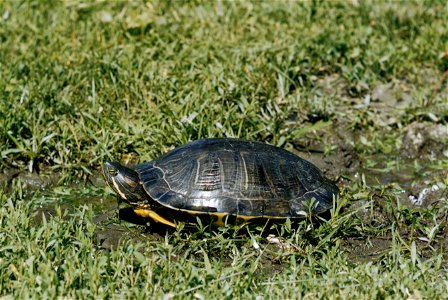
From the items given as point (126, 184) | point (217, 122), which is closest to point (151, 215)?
point (126, 184)

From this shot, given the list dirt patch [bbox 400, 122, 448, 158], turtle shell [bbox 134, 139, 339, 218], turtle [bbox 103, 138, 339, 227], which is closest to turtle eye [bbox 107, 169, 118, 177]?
turtle [bbox 103, 138, 339, 227]

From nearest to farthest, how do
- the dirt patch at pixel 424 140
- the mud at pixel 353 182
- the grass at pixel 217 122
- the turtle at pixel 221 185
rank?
the grass at pixel 217 122
the turtle at pixel 221 185
the mud at pixel 353 182
the dirt patch at pixel 424 140

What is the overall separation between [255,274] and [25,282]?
58.4 inches

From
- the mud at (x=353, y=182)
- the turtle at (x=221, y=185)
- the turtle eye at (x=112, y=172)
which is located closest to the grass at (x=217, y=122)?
the mud at (x=353, y=182)

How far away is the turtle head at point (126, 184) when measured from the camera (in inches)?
220

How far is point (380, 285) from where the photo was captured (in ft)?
15.1

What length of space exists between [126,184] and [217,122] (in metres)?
1.42

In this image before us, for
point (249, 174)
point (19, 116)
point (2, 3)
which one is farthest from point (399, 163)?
point (2, 3)

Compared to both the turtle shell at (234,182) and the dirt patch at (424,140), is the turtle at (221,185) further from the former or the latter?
the dirt patch at (424,140)

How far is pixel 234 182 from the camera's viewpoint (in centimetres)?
548

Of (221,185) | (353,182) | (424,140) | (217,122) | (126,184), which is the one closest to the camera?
(221,185)

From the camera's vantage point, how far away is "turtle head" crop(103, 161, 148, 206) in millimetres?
5598

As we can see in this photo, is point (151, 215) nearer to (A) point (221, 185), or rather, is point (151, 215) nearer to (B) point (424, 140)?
(A) point (221, 185)

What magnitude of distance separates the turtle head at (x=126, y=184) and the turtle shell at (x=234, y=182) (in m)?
0.08
